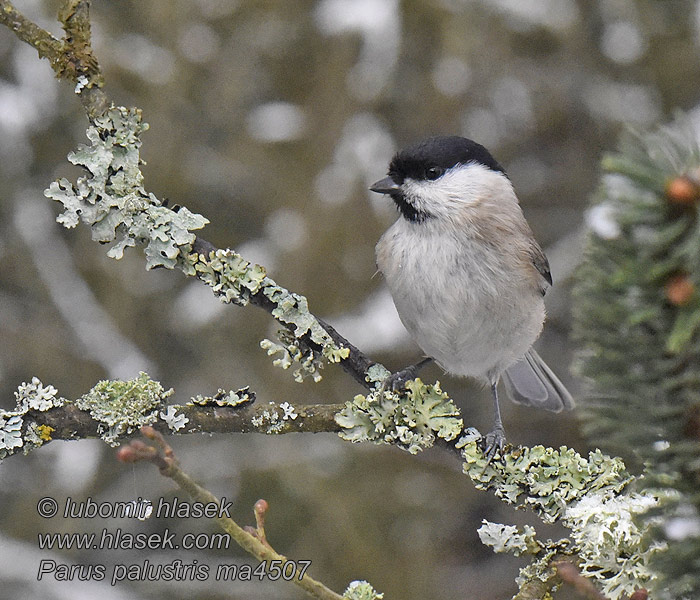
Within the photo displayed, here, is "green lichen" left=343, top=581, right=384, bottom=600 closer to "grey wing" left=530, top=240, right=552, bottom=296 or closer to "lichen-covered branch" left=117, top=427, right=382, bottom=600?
"lichen-covered branch" left=117, top=427, right=382, bottom=600

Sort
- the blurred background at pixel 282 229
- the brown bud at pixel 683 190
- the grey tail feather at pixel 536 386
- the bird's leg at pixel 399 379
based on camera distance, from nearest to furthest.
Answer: the brown bud at pixel 683 190 → the bird's leg at pixel 399 379 → the grey tail feather at pixel 536 386 → the blurred background at pixel 282 229

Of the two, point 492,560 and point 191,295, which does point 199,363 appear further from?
point 492,560

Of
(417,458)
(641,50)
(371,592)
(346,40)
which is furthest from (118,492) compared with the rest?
(641,50)

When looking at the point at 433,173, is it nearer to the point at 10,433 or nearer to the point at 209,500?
the point at 10,433

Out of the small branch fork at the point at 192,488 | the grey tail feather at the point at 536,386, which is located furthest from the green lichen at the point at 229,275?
the grey tail feather at the point at 536,386

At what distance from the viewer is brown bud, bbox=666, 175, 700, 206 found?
0.73 m

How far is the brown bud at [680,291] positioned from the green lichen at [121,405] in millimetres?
1081

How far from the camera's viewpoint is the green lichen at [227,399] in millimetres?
1568

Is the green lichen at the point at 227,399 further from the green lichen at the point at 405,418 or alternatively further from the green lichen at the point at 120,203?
the green lichen at the point at 120,203

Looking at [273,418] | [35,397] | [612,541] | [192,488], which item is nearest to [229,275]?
[273,418]

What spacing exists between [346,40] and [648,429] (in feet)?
11.5

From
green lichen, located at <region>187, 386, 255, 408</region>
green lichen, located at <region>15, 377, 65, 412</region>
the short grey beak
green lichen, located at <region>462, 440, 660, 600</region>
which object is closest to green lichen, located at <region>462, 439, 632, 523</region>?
green lichen, located at <region>462, 440, 660, 600</region>

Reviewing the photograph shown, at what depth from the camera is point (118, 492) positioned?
3.71 m

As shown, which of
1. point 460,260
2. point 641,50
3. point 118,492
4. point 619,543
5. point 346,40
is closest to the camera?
point 619,543
